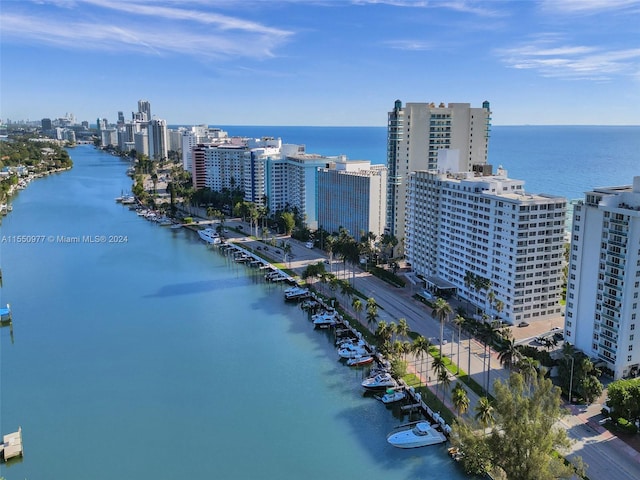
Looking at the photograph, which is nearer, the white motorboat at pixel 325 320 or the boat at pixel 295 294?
the white motorboat at pixel 325 320

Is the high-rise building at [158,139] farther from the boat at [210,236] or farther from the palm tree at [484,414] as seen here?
the palm tree at [484,414]

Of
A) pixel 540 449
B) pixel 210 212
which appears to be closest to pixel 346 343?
pixel 540 449

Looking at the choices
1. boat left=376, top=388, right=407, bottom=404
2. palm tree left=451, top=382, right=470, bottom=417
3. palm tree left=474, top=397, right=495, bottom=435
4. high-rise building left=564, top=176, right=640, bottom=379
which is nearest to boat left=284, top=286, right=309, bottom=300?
boat left=376, top=388, right=407, bottom=404

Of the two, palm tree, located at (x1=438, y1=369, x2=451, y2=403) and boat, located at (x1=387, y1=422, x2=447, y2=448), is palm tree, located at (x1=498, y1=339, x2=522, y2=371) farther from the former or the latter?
boat, located at (x1=387, y1=422, x2=447, y2=448)

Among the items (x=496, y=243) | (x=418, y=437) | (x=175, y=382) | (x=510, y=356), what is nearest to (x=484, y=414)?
(x=418, y=437)

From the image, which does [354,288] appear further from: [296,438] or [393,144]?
[296,438]

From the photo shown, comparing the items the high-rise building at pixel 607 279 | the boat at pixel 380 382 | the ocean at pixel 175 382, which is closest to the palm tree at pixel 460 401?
the ocean at pixel 175 382
